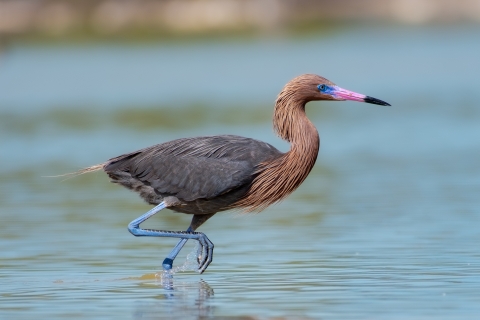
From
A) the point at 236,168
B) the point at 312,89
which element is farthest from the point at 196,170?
the point at 312,89

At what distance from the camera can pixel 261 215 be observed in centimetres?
1456

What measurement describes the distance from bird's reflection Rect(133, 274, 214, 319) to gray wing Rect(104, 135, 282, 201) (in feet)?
2.91

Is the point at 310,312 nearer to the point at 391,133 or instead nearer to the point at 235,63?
the point at 391,133

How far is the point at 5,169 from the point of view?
1952 centimetres

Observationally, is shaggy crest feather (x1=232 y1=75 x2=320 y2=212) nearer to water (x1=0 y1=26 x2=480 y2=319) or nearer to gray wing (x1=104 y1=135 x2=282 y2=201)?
gray wing (x1=104 y1=135 x2=282 y2=201)

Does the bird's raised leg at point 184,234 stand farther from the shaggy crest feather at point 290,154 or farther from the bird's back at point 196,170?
the shaggy crest feather at point 290,154

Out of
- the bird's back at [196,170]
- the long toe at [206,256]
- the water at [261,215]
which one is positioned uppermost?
the bird's back at [196,170]

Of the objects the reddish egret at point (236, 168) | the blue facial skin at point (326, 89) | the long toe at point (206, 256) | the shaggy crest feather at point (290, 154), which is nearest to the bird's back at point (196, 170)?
the reddish egret at point (236, 168)

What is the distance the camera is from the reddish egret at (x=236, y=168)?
1095 cm

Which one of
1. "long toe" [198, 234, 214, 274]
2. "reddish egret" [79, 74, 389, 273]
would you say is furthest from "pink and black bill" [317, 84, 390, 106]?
"long toe" [198, 234, 214, 274]

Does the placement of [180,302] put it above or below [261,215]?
above

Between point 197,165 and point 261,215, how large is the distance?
3558mm

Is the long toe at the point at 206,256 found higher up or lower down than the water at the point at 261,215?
higher up

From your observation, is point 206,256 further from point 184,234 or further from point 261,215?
point 261,215
